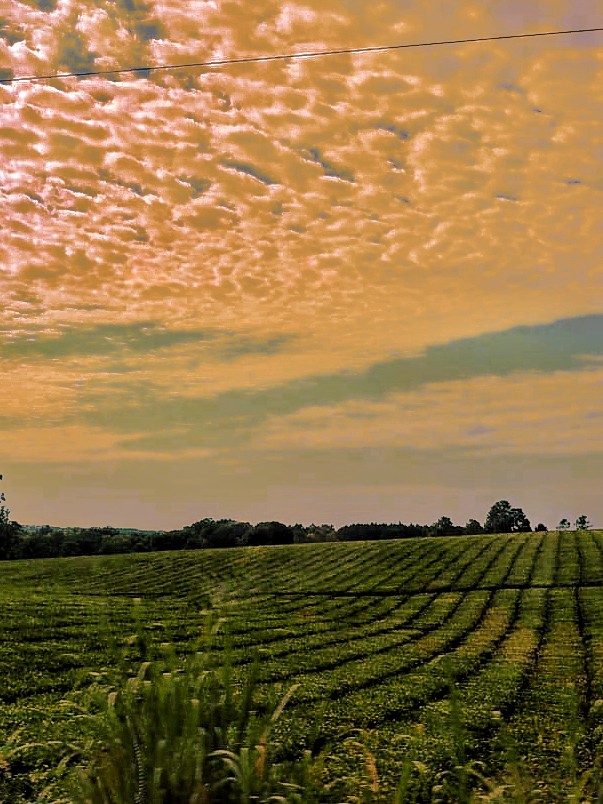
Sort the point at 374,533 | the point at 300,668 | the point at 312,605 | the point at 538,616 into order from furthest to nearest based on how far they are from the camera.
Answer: the point at 374,533 → the point at 312,605 → the point at 538,616 → the point at 300,668

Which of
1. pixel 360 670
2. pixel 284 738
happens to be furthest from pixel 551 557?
pixel 284 738

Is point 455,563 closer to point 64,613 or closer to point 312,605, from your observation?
point 312,605

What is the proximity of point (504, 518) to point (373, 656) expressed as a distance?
103397mm

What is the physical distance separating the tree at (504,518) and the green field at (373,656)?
70649 millimetres

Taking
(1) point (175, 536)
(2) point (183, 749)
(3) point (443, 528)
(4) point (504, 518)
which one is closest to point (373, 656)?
(2) point (183, 749)

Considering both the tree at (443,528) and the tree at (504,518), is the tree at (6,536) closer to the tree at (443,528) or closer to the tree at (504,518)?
the tree at (443,528)

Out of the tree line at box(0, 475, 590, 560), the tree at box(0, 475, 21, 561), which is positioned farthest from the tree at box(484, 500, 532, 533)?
the tree at box(0, 475, 21, 561)

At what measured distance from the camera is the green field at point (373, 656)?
8195 mm

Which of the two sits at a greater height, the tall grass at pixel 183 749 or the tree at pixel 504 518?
the tree at pixel 504 518

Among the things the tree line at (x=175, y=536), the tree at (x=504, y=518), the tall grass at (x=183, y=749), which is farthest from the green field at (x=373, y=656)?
the tree at (x=504, y=518)

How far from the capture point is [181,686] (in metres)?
4.57

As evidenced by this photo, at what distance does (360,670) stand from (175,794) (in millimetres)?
13738

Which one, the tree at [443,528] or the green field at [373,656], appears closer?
the green field at [373,656]

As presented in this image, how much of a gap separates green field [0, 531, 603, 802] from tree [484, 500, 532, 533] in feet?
232
